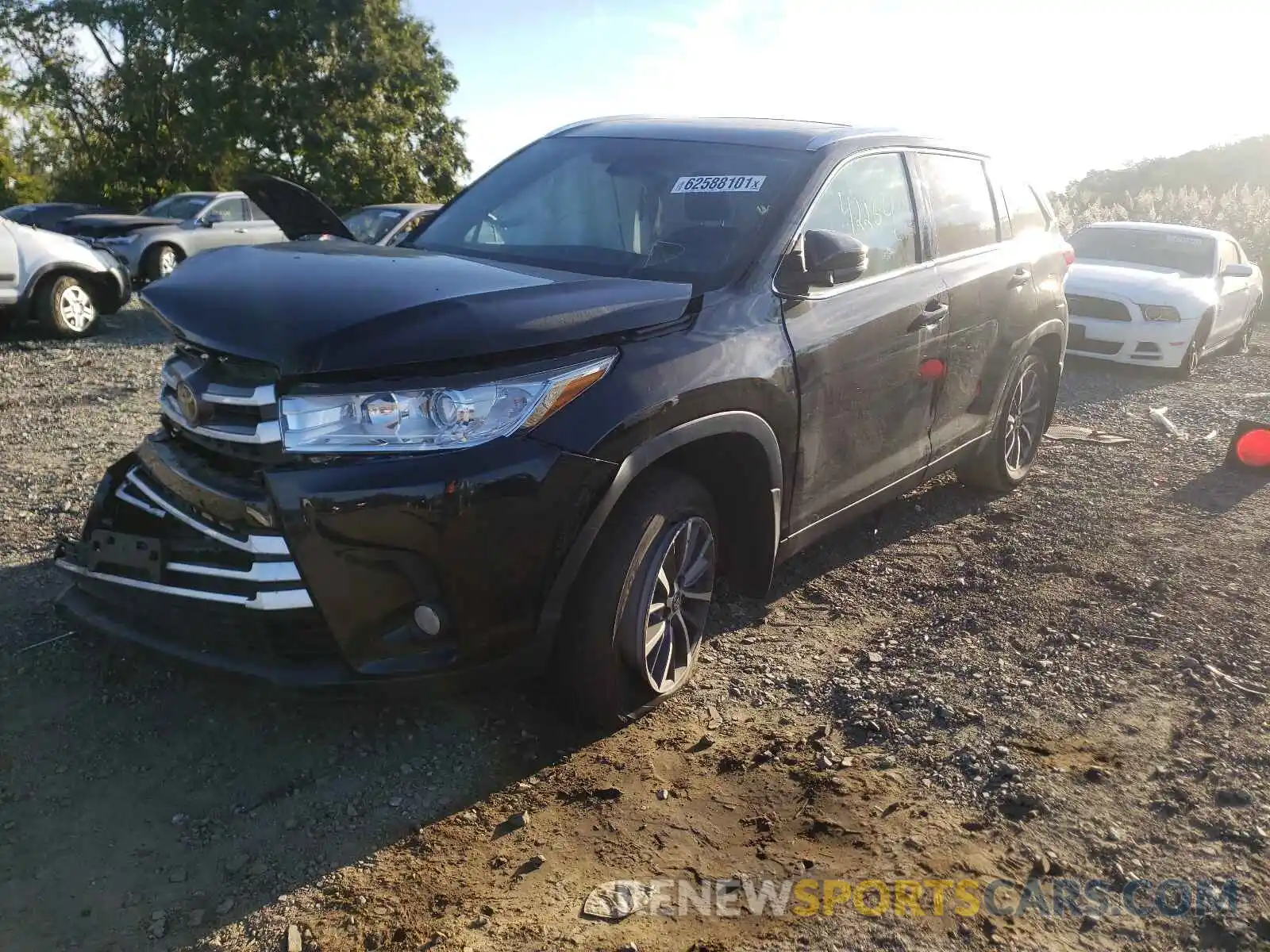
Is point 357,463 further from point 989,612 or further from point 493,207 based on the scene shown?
point 989,612

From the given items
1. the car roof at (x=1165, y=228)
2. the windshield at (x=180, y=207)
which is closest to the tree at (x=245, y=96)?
the windshield at (x=180, y=207)

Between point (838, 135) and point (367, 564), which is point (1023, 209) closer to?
point (838, 135)

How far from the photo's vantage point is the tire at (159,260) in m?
14.9

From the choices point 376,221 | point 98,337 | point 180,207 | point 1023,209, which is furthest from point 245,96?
point 1023,209

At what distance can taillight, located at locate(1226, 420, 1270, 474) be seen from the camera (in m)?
6.59

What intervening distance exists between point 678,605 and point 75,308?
29.3 ft

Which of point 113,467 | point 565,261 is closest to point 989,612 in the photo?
point 565,261

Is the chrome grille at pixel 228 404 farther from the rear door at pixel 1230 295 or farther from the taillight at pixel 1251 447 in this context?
the rear door at pixel 1230 295

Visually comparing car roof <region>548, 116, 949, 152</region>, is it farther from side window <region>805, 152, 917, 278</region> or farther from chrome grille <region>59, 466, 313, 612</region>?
chrome grille <region>59, 466, 313, 612</region>

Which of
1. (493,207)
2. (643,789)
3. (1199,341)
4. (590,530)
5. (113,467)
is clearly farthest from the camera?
(1199,341)

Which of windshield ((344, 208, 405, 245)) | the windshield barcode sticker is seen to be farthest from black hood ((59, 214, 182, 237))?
the windshield barcode sticker

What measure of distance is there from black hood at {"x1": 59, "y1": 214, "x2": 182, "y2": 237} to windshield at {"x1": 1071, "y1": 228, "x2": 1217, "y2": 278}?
1286 centimetres

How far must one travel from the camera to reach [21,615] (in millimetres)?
3812

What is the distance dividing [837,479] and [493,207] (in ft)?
5.78
